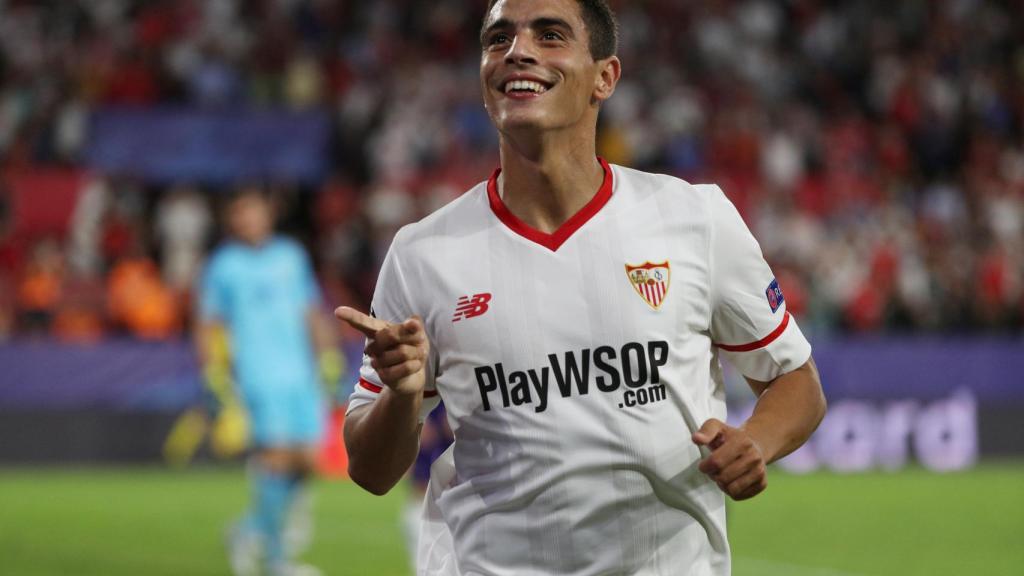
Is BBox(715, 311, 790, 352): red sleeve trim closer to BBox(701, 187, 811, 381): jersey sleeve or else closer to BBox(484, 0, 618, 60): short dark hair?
BBox(701, 187, 811, 381): jersey sleeve

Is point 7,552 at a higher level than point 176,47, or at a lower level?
lower

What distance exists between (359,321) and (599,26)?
95 centimetres

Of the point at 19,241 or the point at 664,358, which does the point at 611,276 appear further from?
the point at 19,241

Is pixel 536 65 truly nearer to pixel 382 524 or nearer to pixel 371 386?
pixel 371 386

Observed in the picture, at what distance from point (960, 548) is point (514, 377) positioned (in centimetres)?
802

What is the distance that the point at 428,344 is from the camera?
10.8ft

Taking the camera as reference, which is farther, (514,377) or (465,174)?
(465,174)

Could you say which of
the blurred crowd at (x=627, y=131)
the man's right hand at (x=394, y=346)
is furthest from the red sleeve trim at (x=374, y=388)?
the blurred crowd at (x=627, y=131)

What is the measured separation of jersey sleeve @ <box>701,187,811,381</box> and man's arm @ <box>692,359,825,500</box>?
55 mm

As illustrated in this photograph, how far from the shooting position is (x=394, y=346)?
3.13 m

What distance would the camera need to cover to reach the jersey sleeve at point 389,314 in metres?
3.53

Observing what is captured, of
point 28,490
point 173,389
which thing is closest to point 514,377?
point 28,490

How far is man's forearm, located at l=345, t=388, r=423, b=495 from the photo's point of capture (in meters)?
3.31

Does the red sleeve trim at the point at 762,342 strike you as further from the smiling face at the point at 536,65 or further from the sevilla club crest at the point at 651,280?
the smiling face at the point at 536,65
